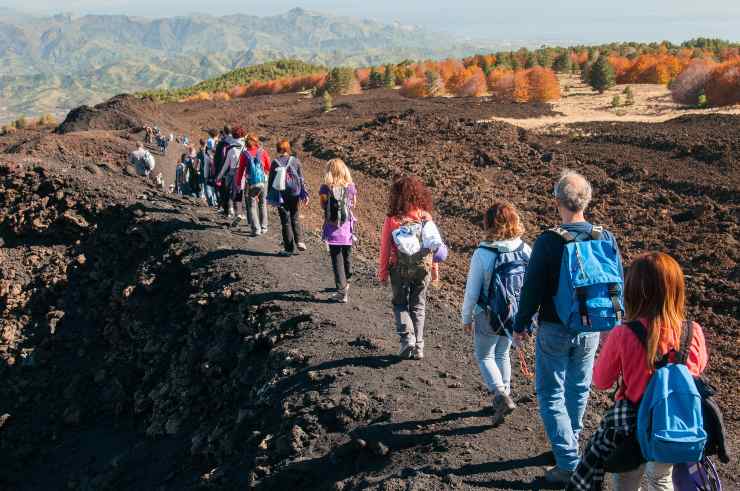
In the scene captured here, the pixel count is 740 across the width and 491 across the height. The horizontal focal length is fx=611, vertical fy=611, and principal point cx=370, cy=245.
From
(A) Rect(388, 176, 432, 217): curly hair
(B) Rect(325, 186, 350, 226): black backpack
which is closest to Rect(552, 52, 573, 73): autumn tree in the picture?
(B) Rect(325, 186, 350, 226): black backpack

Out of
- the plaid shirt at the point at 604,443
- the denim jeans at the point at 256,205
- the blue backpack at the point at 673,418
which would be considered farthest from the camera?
the denim jeans at the point at 256,205

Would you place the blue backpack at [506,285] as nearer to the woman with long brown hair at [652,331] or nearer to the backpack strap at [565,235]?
the backpack strap at [565,235]

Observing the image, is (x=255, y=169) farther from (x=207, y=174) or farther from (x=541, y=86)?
(x=541, y=86)

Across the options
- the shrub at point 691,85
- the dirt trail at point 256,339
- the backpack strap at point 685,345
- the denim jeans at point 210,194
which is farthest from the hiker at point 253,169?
the shrub at point 691,85

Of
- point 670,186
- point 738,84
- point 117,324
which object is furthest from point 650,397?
point 738,84

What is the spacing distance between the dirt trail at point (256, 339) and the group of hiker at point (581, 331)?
680 millimetres

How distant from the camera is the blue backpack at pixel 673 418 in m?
3.05

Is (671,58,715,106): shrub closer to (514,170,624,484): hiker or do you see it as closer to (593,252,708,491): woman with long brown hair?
(514,170,624,484): hiker

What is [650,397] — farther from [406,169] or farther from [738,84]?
[738,84]

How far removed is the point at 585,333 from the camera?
13.2ft

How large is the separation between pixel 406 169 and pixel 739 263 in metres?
11.1

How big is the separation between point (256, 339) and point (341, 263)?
4.68 feet

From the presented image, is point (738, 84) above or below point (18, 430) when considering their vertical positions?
above

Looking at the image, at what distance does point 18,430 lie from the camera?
29.2 feet
